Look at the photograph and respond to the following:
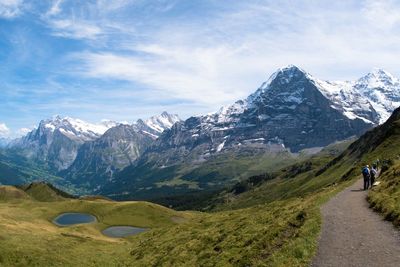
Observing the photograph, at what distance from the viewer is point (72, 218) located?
16538 centimetres

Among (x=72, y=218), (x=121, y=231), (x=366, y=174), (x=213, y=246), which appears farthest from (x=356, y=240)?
(x=72, y=218)

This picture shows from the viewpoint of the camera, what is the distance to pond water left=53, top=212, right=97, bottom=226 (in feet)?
511

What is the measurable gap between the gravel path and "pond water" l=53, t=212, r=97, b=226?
419 feet

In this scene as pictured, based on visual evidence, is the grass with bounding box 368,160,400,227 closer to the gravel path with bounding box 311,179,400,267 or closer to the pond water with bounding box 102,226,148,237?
the gravel path with bounding box 311,179,400,267

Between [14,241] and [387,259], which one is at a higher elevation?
[387,259]

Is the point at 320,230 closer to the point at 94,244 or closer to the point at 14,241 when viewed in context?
the point at 14,241

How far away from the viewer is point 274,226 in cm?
4103

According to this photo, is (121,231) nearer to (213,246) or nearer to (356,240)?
(213,246)

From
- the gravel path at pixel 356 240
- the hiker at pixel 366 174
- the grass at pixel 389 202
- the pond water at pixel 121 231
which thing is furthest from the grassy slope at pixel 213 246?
the pond water at pixel 121 231

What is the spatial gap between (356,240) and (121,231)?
123729 mm

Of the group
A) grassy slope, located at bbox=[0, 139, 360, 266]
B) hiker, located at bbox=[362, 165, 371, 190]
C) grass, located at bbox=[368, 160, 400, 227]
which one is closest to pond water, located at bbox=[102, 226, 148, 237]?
grassy slope, located at bbox=[0, 139, 360, 266]

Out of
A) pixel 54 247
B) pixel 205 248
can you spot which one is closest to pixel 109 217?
pixel 54 247

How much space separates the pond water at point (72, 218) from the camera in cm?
15569

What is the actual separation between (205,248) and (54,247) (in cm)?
2757
